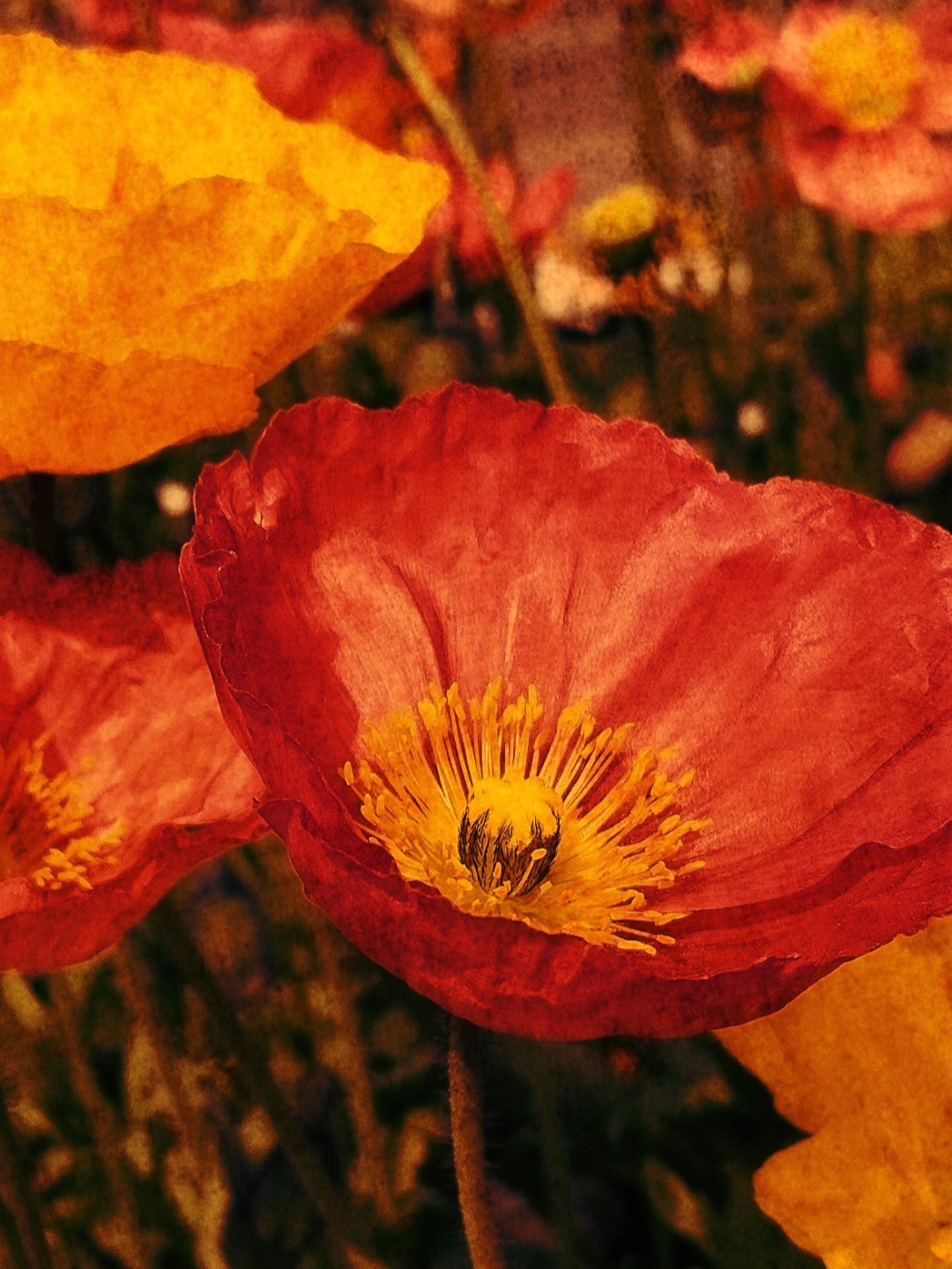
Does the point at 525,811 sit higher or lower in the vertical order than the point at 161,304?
lower

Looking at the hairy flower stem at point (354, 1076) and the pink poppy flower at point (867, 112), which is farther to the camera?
the pink poppy flower at point (867, 112)

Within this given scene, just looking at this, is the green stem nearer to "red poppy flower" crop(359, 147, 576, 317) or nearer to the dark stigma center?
the dark stigma center

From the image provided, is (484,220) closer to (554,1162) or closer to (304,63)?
(304,63)

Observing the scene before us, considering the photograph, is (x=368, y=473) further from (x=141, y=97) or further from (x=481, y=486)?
(x=141, y=97)

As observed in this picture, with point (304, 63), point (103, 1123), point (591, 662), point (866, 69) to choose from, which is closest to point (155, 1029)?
point (103, 1123)

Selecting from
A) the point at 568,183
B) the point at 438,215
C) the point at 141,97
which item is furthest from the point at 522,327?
the point at 141,97

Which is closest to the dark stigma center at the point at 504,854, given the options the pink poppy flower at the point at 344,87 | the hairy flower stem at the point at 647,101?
the pink poppy flower at the point at 344,87

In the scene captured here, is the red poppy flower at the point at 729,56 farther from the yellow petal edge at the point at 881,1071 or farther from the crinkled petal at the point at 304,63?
the yellow petal edge at the point at 881,1071
